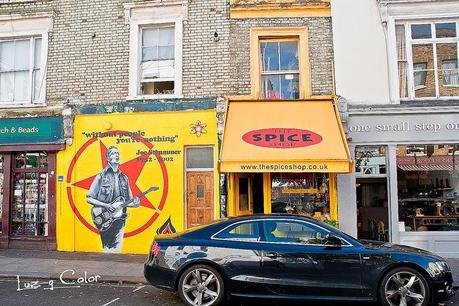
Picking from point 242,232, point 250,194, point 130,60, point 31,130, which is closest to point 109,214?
point 31,130

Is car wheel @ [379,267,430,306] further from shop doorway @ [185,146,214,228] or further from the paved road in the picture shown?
shop doorway @ [185,146,214,228]

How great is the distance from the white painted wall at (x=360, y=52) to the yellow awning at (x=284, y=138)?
2.56 ft

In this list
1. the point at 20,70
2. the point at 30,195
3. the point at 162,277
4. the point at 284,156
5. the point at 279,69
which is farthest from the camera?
the point at 20,70

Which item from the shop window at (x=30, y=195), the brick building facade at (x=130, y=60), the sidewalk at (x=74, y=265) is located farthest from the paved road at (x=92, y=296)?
the shop window at (x=30, y=195)

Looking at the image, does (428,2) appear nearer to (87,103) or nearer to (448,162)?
(448,162)

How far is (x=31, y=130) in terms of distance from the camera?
12438mm

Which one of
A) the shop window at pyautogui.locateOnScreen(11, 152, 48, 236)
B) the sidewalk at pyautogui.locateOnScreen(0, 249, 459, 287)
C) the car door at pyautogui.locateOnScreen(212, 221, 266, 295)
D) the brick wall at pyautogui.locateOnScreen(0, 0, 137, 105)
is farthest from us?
the shop window at pyautogui.locateOnScreen(11, 152, 48, 236)

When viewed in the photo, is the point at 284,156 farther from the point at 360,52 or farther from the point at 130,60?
the point at 130,60

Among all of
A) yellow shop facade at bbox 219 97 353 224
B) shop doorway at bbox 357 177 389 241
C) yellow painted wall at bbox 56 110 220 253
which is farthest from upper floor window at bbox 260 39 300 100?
shop doorway at bbox 357 177 389 241

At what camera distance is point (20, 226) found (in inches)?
499

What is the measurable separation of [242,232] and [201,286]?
3.37 feet

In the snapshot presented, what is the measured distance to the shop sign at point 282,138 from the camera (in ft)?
34.9

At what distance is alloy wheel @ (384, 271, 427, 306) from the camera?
259 inches

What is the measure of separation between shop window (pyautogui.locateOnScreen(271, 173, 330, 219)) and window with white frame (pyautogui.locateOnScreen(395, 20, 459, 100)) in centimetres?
315
